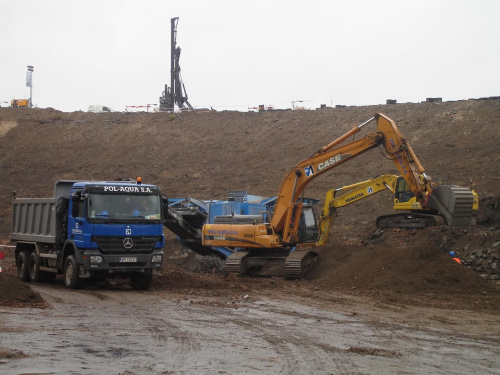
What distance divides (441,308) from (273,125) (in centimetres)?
3727

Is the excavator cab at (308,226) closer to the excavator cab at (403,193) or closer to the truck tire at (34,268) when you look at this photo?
the excavator cab at (403,193)

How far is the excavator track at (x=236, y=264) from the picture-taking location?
20781 millimetres

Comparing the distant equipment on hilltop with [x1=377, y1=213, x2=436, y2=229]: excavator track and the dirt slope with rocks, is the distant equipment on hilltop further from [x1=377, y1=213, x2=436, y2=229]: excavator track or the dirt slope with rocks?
[x1=377, y1=213, x2=436, y2=229]: excavator track

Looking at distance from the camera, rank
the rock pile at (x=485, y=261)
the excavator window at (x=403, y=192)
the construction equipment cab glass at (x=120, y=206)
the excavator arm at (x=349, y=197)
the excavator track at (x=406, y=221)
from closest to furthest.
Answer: the construction equipment cab glass at (x=120, y=206) → the rock pile at (x=485, y=261) → the excavator arm at (x=349, y=197) → the excavator window at (x=403, y=192) → the excavator track at (x=406, y=221)

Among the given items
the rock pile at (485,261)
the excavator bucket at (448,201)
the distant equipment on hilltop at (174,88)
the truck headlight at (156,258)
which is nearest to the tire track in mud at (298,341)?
the truck headlight at (156,258)

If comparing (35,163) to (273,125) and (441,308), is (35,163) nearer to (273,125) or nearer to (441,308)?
(273,125)

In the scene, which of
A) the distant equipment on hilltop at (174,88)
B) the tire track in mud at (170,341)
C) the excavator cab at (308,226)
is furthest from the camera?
the distant equipment on hilltop at (174,88)

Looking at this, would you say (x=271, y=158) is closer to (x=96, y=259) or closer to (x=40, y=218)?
(x=40, y=218)

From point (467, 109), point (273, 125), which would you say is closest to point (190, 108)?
point (273, 125)

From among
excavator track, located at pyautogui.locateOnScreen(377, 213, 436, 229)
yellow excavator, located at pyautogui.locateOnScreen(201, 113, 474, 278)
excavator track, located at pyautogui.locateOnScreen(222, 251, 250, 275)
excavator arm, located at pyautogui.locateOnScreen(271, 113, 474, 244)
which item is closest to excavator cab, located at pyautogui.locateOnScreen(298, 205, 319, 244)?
yellow excavator, located at pyautogui.locateOnScreen(201, 113, 474, 278)

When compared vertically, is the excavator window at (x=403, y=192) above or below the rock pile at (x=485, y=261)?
above

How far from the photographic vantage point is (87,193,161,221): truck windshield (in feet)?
53.6

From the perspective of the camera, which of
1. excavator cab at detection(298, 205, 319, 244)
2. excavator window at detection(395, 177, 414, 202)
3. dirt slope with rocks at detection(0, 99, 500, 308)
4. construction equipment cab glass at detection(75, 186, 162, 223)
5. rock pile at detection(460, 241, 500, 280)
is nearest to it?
construction equipment cab glass at detection(75, 186, 162, 223)

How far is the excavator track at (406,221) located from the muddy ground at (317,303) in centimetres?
100
